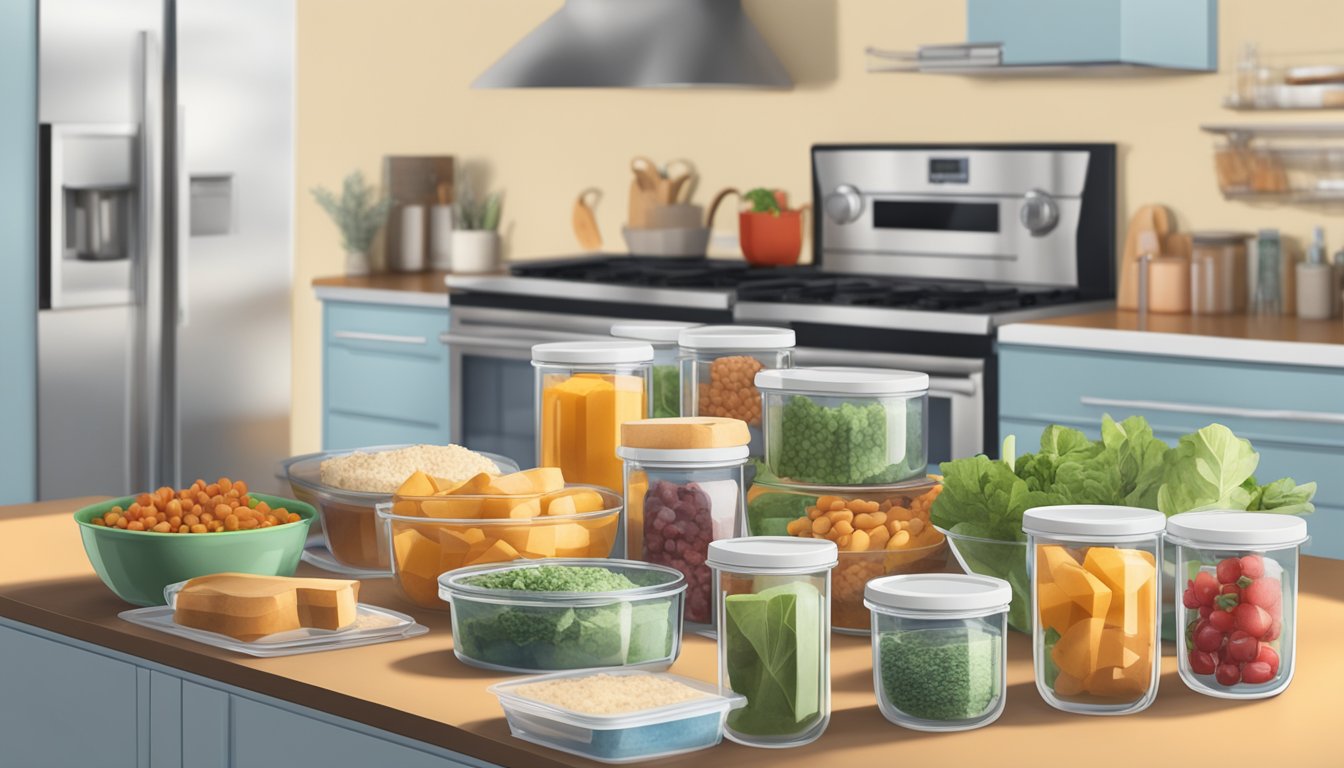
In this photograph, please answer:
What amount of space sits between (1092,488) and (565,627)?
22.4 inches

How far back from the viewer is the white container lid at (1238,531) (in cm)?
148

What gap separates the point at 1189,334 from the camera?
143 inches

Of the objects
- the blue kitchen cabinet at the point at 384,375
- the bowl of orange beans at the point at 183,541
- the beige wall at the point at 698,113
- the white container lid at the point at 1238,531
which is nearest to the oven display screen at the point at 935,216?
the beige wall at the point at 698,113

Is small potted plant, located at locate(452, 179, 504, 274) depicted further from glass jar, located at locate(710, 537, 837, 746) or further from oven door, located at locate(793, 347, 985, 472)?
glass jar, located at locate(710, 537, 837, 746)

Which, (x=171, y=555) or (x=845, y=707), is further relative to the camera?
(x=171, y=555)

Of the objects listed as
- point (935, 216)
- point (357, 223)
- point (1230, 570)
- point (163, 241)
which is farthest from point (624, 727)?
point (357, 223)

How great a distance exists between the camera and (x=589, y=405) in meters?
2.07

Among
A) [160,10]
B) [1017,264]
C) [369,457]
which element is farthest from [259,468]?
[369,457]

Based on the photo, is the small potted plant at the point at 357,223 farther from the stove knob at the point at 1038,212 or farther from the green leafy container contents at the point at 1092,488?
the green leafy container contents at the point at 1092,488

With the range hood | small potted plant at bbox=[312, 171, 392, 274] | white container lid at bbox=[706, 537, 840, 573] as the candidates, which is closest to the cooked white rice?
white container lid at bbox=[706, 537, 840, 573]

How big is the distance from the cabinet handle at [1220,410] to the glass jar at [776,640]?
2273mm

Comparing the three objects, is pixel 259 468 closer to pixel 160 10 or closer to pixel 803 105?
pixel 160 10

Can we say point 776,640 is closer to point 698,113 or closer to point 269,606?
point 269,606

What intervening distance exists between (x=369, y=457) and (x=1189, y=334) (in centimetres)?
214
